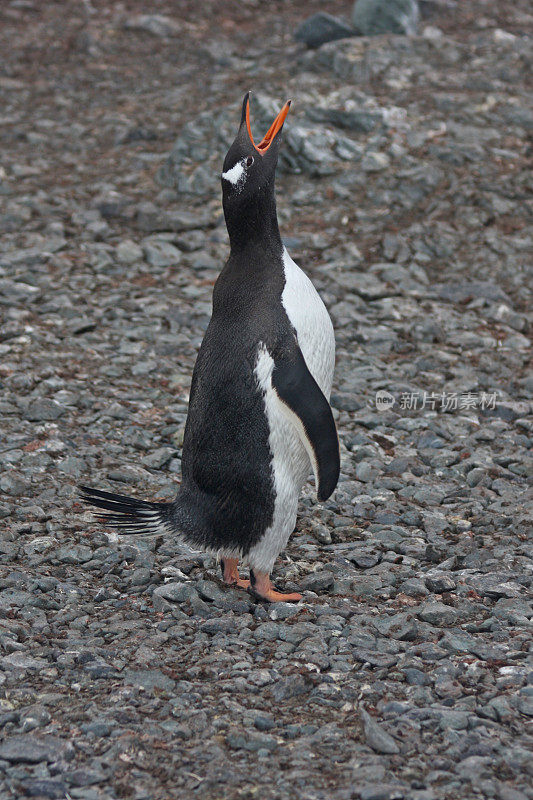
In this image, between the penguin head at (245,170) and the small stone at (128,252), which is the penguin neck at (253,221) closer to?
the penguin head at (245,170)

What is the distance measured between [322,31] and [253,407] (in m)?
7.25

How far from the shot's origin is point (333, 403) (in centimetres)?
602

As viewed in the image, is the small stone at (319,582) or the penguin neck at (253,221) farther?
the small stone at (319,582)

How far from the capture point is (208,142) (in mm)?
8625

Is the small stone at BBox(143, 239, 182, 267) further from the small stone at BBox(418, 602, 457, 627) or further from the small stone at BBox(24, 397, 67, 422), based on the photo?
the small stone at BBox(418, 602, 457, 627)

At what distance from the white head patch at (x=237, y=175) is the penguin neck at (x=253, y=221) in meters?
0.08

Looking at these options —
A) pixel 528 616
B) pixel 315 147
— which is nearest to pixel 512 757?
pixel 528 616

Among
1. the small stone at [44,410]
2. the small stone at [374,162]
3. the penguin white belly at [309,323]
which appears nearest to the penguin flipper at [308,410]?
the penguin white belly at [309,323]

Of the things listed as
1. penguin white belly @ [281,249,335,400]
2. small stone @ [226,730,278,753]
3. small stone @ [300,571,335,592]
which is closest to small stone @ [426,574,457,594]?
small stone @ [300,571,335,592]

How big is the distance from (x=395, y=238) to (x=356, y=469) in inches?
114

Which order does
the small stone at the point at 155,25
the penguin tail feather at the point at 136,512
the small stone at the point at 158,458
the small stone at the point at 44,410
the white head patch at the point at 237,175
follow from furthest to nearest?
the small stone at the point at 155,25
the small stone at the point at 44,410
the small stone at the point at 158,458
the penguin tail feather at the point at 136,512
the white head patch at the point at 237,175

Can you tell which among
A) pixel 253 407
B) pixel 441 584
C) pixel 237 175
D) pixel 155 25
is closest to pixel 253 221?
pixel 237 175

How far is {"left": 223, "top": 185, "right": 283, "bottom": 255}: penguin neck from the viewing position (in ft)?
13.3

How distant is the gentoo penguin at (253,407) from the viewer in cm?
395
